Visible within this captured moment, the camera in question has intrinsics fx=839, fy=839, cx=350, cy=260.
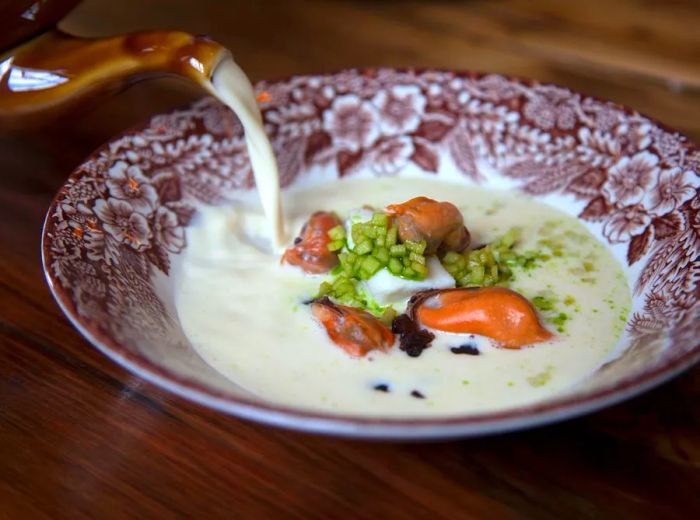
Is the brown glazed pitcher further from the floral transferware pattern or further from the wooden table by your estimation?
the wooden table

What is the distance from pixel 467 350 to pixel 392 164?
66 cm

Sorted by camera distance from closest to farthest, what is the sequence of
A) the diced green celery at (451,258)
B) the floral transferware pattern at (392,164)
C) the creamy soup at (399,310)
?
1. the creamy soup at (399,310)
2. the floral transferware pattern at (392,164)
3. the diced green celery at (451,258)

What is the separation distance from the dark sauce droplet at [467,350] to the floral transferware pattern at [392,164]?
239 millimetres

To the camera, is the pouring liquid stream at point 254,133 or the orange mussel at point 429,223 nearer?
the orange mussel at point 429,223

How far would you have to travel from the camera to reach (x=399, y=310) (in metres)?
1.37

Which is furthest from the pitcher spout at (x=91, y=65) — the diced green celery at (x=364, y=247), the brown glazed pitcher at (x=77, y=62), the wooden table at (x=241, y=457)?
the diced green celery at (x=364, y=247)

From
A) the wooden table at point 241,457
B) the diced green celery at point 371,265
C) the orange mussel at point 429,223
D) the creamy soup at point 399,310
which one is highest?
the orange mussel at point 429,223

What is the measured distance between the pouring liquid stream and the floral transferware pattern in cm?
15

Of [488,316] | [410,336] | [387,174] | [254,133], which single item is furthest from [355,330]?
[387,174]

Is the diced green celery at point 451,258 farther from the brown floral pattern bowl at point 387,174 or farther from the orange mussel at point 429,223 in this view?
the brown floral pattern bowl at point 387,174

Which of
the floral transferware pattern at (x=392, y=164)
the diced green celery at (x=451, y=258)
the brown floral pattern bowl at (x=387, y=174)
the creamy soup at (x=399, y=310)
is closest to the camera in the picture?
the brown floral pattern bowl at (x=387, y=174)

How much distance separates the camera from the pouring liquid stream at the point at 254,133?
147 cm

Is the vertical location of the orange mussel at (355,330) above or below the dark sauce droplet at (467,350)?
above

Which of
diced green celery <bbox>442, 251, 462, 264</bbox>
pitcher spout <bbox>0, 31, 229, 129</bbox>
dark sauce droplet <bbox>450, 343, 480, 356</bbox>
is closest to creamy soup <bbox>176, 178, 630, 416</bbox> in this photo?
dark sauce droplet <bbox>450, 343, 480, 356</bbox>
